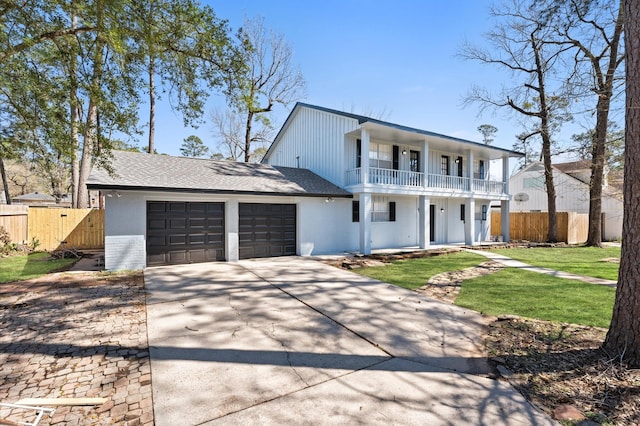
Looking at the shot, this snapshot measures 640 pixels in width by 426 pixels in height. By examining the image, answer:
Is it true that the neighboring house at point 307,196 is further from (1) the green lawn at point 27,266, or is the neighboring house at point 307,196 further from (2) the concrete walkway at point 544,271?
(2) the concrete walkway at point 544,271

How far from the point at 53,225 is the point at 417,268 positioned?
51.1 feet

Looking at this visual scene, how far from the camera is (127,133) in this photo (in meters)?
8.44

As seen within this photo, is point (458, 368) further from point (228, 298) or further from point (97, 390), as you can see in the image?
point (228, 298)

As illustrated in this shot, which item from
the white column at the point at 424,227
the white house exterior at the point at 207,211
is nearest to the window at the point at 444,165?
the white column at the point at 424,227

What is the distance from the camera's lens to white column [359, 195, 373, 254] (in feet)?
41.2

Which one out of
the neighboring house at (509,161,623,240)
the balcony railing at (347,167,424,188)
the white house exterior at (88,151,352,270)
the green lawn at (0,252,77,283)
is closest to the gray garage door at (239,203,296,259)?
the white house exterior at (88,151,352,270)

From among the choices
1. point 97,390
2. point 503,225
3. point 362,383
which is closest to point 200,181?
point 97,390

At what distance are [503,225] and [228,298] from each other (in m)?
17.8

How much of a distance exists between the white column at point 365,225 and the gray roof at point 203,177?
2.73 feet

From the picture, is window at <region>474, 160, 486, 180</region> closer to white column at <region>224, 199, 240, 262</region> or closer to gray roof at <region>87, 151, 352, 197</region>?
gray roof at <region>87, 151, 352, 197</region>

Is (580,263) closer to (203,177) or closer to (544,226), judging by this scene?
(544,226)

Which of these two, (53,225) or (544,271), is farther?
(53,225)

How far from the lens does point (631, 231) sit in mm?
3408

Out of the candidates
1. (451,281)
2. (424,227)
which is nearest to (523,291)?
(451,281)
